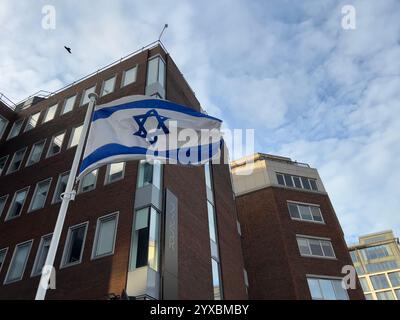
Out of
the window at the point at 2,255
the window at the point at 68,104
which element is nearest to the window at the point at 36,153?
the window at the point at 68,104

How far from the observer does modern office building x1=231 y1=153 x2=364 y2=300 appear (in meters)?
32.1

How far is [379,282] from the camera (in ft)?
358

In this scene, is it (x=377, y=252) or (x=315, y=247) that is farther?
(x=377, y=252)

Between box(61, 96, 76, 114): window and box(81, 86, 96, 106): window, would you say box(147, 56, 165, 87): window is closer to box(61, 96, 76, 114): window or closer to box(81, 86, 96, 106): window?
box(81, 86, 96, 106): window

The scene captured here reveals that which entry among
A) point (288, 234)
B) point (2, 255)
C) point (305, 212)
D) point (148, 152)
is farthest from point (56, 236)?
point (305, 212)

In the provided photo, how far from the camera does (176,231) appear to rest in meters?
18.3

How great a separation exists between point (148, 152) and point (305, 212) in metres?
29.8

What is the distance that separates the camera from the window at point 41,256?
1880cm

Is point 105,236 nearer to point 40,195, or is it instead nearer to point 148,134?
point 40,195

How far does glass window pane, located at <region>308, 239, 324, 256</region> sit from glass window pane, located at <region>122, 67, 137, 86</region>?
21546 mm

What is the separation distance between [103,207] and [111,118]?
29.5 feet

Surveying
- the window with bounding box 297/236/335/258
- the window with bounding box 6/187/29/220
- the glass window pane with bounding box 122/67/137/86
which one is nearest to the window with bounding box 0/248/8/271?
the window with bounding box 6/187/29/220

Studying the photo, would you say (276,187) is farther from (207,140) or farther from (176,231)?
(207,140)
